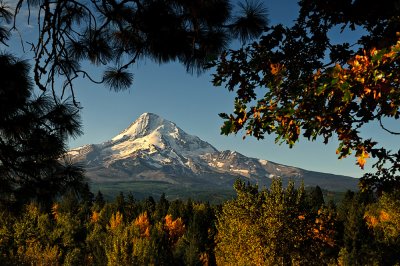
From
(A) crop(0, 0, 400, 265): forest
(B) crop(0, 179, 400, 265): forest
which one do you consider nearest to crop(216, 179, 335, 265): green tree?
(B) crop(0, 179, 400, 265): forest

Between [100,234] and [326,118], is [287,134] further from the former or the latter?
[100,234]

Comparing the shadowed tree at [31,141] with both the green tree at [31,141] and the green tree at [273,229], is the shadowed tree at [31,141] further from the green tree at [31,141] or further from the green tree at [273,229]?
the green tree at [273,229]

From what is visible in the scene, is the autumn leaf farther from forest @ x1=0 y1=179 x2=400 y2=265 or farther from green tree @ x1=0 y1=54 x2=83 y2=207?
green tree @ x1=0 y1=54 x2=83 y2=207

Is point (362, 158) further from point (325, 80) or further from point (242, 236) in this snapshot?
point (242, 236)

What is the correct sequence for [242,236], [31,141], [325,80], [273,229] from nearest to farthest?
[325,80] → [31,141] → [273,229] → [242,236]

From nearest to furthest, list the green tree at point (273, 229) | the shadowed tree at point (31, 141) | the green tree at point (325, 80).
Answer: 1. the green tree at point (325, 80)
2. the shadowed tree at point (31, 141)
3. the green tree at point (273, 229)

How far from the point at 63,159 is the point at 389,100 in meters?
6.48

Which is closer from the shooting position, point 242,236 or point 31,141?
point 31,141

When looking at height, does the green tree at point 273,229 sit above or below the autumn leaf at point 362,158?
below

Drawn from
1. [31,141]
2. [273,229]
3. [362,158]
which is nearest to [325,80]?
[362,158]

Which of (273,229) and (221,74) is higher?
(221,74)

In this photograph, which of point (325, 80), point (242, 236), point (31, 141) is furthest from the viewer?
point (242, 236)

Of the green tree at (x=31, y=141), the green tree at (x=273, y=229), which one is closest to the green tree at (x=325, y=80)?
the green tree at (x=31, y=141)

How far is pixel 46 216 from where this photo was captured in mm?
59625
